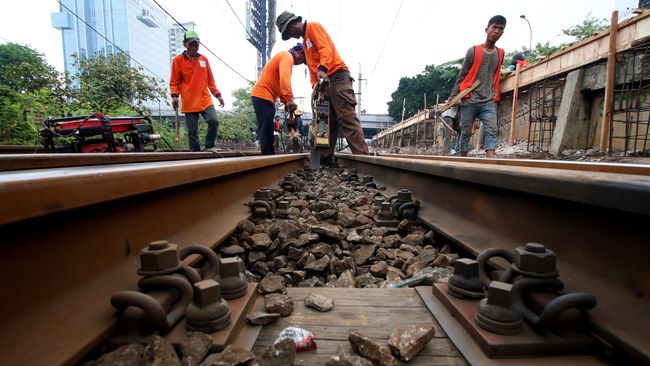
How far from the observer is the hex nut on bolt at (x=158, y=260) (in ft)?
3.01

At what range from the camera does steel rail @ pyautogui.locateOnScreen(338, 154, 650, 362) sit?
2.45 ft

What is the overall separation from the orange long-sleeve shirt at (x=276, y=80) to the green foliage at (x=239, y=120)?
21391 millimetres

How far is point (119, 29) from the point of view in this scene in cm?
2644

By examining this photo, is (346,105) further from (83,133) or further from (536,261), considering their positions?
(536,261)

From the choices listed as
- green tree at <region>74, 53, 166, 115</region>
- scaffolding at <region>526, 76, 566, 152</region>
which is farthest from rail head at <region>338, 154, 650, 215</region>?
green tree at <region>74, 53, 166, 115</region>

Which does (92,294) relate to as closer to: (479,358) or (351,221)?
(479,358)

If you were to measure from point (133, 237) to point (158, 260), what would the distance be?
0.25 metres

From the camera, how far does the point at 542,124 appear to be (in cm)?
1049

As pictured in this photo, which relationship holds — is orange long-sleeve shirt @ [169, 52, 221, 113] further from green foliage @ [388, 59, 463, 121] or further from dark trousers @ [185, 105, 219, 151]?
green foliage @ [388, 59, 463, 121]

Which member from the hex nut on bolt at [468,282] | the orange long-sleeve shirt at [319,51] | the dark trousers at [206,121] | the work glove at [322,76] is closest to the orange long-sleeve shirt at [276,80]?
the orange long-sleeve shirt at [319,51]

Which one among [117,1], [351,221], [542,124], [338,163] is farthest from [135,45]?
[351,221]

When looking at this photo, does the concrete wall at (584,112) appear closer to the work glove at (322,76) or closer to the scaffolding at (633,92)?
the scaffolding at (633,92)

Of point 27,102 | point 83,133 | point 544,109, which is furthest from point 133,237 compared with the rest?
point 544,109

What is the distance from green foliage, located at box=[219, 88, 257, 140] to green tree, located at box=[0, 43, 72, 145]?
46.2 feet
